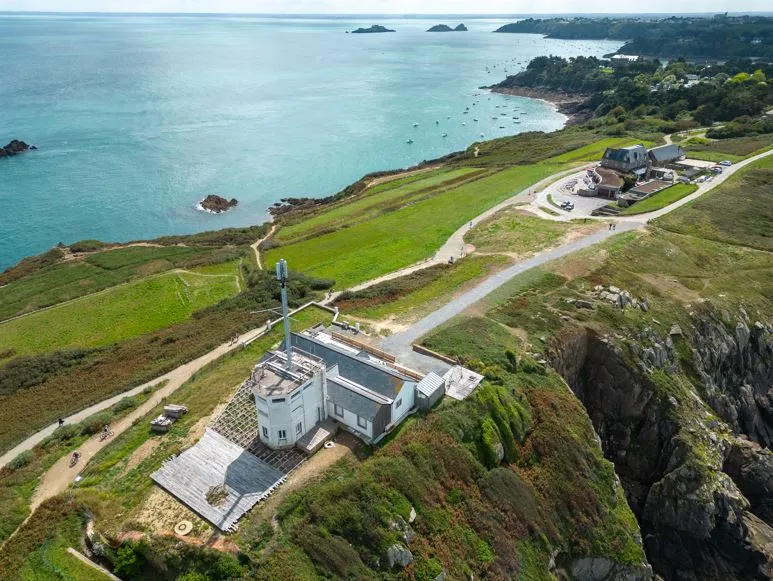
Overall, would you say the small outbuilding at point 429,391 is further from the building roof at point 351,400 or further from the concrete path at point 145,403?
the concrete path at point 145,403

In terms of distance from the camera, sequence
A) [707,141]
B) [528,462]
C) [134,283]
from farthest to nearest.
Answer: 1. [707,141]
2. [134,283]
3. [528,462]

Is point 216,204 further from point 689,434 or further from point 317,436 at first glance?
point 689,434

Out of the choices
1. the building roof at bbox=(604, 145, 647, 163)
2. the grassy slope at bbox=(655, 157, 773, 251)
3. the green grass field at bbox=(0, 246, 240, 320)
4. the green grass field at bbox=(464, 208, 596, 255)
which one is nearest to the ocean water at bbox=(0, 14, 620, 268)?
the green grass field at bbox=(0, 246, 240, 320)

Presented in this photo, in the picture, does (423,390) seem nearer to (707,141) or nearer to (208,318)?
(208,318)

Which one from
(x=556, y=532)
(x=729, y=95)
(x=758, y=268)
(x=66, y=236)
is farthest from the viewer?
(x=729, y=95)

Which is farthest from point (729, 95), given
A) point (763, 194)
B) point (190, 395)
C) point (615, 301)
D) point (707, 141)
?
point (190, 395)

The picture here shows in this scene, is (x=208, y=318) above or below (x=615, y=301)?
below

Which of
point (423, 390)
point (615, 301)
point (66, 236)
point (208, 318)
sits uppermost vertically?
point (423, 390)
